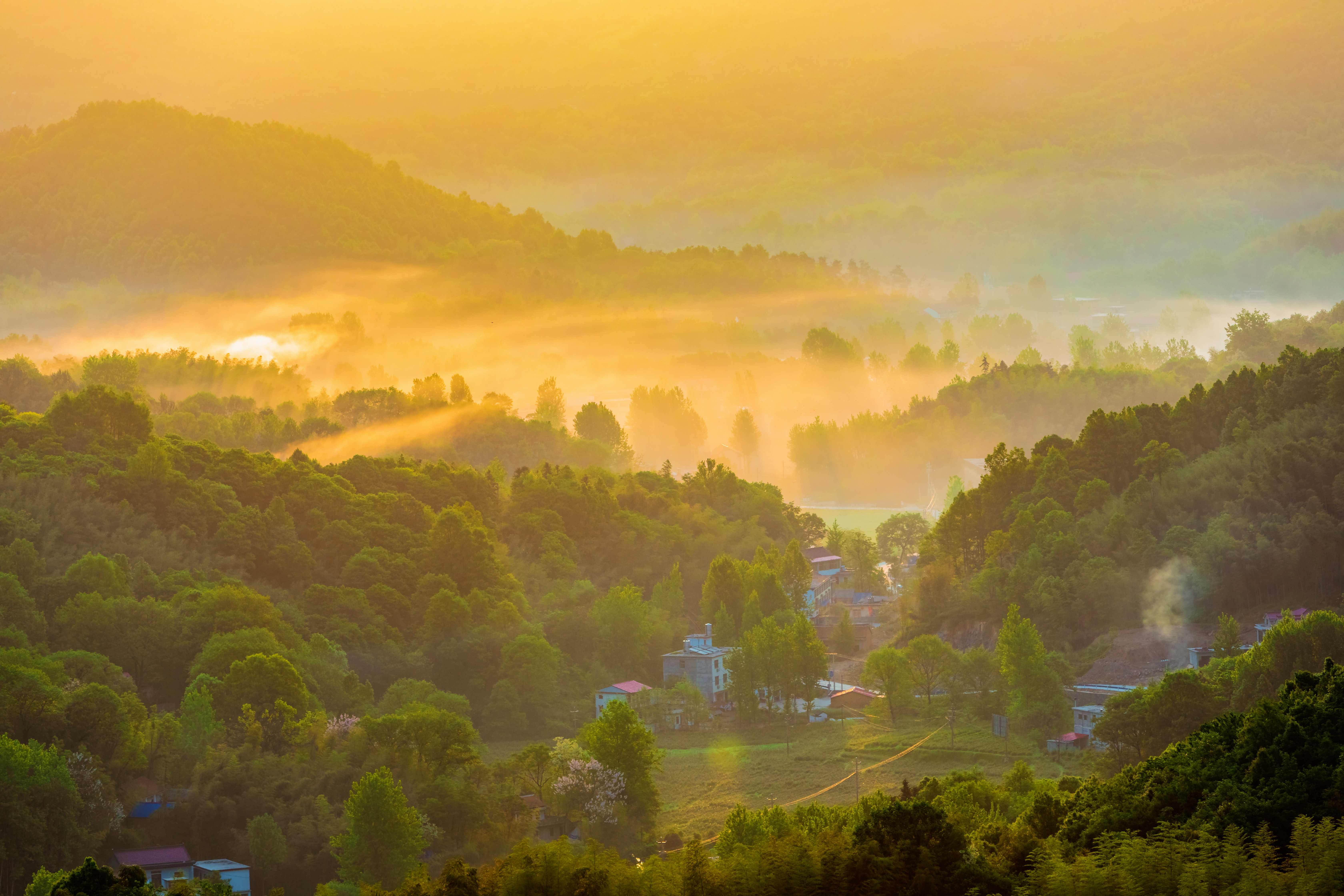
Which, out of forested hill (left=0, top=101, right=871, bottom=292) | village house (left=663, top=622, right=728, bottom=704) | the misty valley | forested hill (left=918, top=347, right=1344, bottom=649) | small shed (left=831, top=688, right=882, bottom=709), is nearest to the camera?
the misty valley

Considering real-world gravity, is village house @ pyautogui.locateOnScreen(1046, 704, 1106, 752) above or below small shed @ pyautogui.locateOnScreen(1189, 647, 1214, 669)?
below

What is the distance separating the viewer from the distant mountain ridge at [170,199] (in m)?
167

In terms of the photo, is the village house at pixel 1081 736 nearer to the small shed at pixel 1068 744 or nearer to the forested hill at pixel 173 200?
the small shed at pixel 1068 744

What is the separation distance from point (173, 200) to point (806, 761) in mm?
130497

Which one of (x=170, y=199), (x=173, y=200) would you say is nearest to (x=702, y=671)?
(x=173, y=200)

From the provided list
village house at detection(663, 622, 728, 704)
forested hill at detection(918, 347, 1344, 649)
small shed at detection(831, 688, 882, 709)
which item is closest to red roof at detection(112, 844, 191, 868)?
village house at detection(663, 622, 728, 704)

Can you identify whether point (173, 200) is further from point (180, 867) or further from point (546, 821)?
point (180, 867)

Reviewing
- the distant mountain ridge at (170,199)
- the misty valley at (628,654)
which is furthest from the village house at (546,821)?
the distant mountain ridge at (170,199)

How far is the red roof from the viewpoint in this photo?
4294 centimetres

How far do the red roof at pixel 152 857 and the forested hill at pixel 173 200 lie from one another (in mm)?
128920

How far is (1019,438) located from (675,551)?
62413 mm

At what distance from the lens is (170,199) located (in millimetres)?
170750

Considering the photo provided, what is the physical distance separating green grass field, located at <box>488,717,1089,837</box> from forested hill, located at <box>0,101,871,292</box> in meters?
120

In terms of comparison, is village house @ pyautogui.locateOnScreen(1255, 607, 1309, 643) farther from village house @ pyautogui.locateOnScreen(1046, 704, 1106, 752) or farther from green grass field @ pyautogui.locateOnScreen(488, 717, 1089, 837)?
green grass field @ pyautogui.locateOnScreen(488, 717, 1089, 837)
